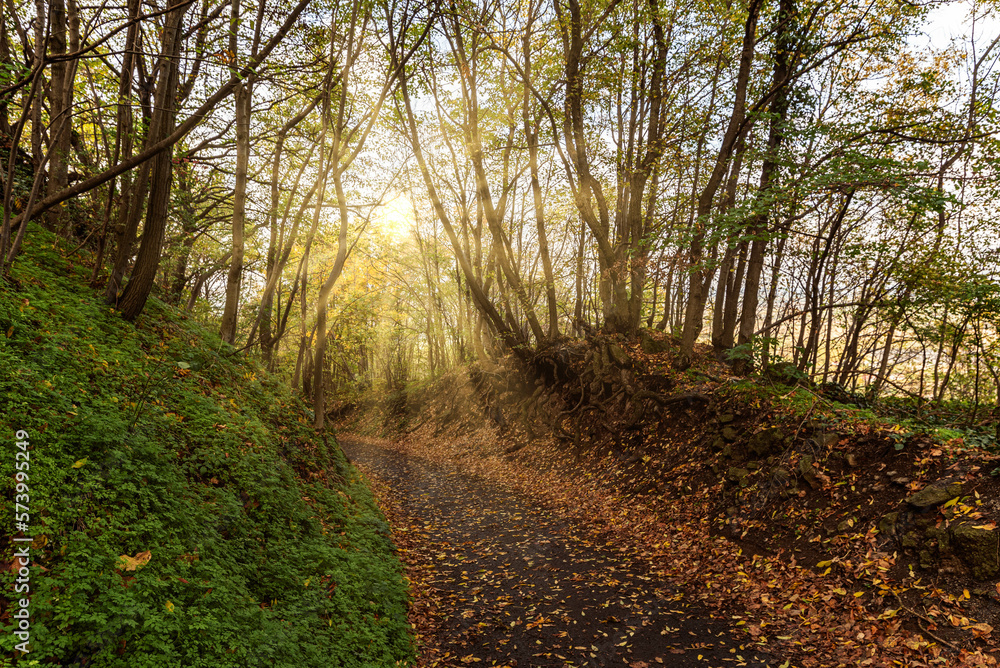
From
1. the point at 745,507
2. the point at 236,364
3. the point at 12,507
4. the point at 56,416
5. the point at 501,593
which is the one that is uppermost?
the point at 236,364

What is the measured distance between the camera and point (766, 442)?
8422 mm

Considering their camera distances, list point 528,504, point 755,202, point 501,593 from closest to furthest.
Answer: point 501,593
point 755,202
point 528,504

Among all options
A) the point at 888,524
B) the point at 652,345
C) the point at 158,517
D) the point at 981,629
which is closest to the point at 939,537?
the point at 888,524

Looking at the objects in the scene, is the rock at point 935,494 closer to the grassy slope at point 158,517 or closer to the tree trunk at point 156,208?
the grassy slope at point 158,517

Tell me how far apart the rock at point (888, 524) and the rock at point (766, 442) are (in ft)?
6.79

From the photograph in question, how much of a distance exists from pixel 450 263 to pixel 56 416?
21700 millimetres

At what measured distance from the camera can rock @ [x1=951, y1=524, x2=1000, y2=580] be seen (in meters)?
4.95

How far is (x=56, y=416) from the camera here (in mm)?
4133

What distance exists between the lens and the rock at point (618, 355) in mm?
14055

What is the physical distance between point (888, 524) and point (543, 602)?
4.87 meters

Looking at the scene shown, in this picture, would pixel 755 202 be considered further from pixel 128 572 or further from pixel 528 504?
pixel 128 572

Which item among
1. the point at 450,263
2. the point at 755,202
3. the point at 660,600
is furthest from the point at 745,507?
the point at 450,263

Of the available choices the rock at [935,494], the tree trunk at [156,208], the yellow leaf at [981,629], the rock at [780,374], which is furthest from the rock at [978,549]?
the tree trunk at [156,208]

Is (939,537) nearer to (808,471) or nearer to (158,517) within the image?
(808,471)
